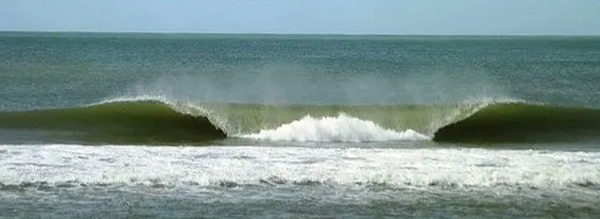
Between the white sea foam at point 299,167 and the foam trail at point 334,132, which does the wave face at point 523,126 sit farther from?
the white sea foam at point 299,167

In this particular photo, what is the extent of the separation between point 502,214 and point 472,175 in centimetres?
215

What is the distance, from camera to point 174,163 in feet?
41.6

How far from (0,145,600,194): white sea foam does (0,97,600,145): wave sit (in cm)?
373

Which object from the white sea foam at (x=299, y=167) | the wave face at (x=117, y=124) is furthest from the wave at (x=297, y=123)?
the white sea foam at (x=299, y=167)

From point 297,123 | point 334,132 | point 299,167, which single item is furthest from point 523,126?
point 299,167

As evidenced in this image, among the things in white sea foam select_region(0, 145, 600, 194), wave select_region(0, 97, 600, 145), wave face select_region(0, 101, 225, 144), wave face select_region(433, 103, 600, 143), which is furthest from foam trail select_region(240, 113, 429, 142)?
white sea foam select_region(0, 145, 600, 194)

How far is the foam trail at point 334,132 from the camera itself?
58.9 ft

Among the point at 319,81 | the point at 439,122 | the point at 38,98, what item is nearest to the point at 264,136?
the point at 439,122

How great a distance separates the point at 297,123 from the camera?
61.4 ft

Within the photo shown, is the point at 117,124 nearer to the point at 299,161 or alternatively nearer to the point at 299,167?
the point at 299,161

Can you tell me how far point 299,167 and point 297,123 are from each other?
6.32 metres

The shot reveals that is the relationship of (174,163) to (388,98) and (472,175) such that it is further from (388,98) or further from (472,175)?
(388,98)

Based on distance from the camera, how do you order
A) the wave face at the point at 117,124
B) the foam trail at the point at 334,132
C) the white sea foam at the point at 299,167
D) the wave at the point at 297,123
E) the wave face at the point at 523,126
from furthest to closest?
the wave face at the point at 523,126, the wave face at the point at 117,124, the wave at the point at 297,123, the foam trail at the point at 334,132, the white sea foam at the point at 299,167

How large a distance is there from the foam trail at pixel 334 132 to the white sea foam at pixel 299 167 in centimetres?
317
